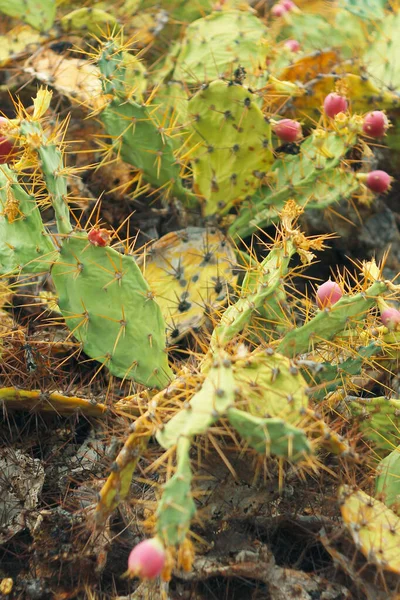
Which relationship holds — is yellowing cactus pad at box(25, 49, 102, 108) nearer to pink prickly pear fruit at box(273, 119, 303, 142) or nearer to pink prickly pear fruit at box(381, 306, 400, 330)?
pink prickly pear fruit at box(273, 119, 303, 142)

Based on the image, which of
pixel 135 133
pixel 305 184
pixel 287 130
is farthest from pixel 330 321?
pixel 135 133

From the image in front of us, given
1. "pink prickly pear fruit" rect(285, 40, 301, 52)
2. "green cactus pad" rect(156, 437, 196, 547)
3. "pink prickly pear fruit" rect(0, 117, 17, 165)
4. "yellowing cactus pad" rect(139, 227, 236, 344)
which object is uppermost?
"pink prickly pear fruit" rect(0, 117, 17, 165)

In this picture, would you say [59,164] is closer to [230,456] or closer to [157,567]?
[230,456]

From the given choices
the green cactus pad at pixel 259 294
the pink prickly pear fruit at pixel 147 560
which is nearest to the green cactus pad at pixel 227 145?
the green cactus pad at pixel 259 294

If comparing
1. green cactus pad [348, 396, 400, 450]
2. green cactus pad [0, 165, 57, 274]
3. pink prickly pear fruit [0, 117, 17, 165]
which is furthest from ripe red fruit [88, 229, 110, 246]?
green cactus pad [348, 396, 400, 450]

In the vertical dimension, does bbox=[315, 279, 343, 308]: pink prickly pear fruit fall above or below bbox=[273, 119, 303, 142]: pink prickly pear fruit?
below

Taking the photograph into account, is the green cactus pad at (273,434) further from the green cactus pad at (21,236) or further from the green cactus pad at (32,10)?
the green cactus pad at (32,10)

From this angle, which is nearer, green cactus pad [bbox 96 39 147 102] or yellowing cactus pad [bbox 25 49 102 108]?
green cactus pad [bbox 96 39 147 102]
